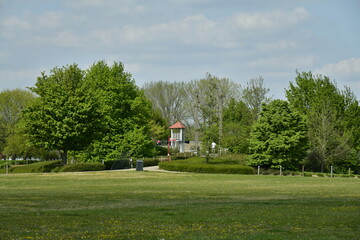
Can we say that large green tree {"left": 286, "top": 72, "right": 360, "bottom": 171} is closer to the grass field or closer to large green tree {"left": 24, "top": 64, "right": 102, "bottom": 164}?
large green tree {"left": 24, "top": 64, "right": 102, "bottom": 164}

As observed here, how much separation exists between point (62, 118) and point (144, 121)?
769 inches

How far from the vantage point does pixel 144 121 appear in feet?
242

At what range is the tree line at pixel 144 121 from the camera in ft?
186

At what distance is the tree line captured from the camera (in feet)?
186

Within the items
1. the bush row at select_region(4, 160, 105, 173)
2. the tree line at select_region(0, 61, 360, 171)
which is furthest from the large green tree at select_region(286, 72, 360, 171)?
the bush row at select_region(4, 160, 105, 173)

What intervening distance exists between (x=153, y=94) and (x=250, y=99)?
41.8 metres

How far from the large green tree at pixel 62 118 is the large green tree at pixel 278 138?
18.3m

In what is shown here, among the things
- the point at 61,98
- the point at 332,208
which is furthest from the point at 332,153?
the point at 332,208

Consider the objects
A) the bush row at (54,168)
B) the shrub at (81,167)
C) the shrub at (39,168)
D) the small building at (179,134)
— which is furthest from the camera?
the small building at (179,134)

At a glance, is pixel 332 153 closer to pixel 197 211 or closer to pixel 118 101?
pixel 118 101

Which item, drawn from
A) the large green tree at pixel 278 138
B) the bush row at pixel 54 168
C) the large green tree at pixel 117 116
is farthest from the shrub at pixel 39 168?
the large green tree at pixel 278 138

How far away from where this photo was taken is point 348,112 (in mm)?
74062

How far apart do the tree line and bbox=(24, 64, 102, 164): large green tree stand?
11cm

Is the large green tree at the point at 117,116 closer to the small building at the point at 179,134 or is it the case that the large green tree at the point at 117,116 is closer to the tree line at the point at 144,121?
the tree line at the point at 144,121
